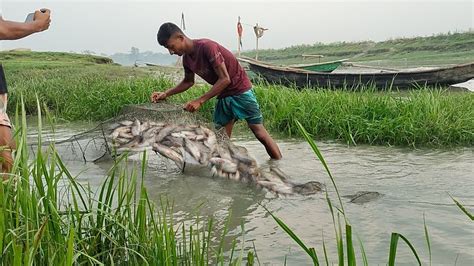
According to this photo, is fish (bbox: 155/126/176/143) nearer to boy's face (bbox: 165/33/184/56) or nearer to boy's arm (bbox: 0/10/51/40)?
boy's face (bbox: 165/33/184/56)

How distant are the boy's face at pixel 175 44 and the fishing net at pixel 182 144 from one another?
1.92ft

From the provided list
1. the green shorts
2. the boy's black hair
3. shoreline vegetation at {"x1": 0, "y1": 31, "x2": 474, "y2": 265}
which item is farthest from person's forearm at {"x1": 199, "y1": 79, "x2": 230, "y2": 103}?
shoreline vegetation at {"x1": 0, "y1": 31, "x2": 474, "y2": 265}

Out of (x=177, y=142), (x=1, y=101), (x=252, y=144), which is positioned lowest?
(x=252, y=144)

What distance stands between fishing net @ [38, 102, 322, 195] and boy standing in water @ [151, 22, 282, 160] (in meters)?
0.23

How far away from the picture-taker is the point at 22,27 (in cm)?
360

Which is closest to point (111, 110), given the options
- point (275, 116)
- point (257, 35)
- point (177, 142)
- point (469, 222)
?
point (275, 116)

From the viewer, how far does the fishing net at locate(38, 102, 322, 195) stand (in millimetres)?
4828

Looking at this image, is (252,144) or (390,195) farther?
(252,144)

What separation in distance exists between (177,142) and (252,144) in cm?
251

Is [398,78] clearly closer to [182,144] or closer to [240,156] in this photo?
[240,156]

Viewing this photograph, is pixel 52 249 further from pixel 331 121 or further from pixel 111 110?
pixel 111 110

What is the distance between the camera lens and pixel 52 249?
6.91ft

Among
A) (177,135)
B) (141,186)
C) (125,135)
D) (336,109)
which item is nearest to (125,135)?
(125,135)

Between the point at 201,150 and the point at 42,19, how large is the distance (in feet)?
6.61
